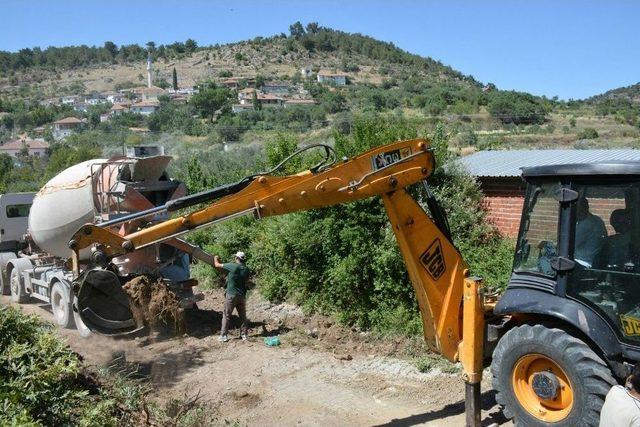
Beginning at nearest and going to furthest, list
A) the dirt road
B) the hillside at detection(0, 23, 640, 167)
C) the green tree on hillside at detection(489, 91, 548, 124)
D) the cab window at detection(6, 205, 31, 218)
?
the dirt road < the cab window at detection(6, 205, 31, 218) < the hillside at detection(0, 23, 640, 167) < the green tree on hillside at detection(489, 91, 548, 124)

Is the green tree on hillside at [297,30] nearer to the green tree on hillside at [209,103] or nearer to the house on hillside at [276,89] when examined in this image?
the house on hillside at [276,89]

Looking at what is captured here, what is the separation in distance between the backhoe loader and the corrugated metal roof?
5.62m

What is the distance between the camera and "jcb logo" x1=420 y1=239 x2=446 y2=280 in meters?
6.74

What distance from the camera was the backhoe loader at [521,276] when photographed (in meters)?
5.42

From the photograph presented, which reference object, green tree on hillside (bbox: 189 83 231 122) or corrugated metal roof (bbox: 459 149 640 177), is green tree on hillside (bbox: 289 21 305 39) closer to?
green tree on hillside (bbox: 189 83 231 122)

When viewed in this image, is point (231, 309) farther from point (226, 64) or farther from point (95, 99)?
point (226, 64)

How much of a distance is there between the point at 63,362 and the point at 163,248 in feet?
18.1

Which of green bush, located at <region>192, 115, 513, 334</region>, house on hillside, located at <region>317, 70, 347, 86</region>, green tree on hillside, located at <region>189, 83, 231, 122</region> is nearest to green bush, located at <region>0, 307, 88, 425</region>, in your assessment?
green bush, located at <region>192, 115, 513, 334</region>

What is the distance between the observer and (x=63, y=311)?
12508 millimetres

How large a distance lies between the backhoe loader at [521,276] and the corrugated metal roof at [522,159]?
5.62 m

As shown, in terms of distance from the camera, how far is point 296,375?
9039 millimetres

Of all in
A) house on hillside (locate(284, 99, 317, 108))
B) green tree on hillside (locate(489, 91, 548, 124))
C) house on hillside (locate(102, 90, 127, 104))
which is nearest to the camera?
green tree on hillside (locate(489, 91, 548, 124))

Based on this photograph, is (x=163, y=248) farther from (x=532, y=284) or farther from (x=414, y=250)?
(x=532, y=284)

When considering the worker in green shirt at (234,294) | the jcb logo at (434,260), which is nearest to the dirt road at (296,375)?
the worker in green shirt at (234,294)
